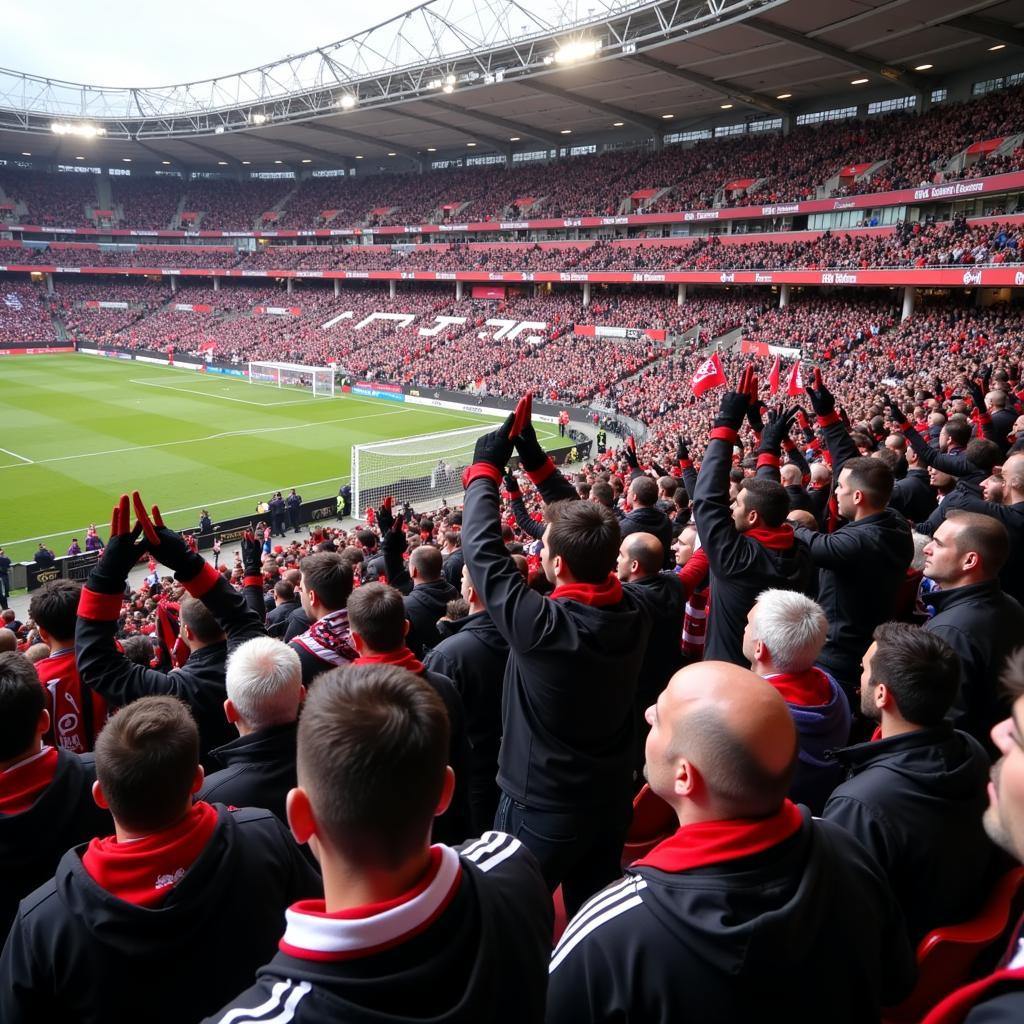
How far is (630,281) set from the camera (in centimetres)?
4869

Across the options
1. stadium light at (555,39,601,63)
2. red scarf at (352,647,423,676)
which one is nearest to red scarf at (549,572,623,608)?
red scarf at (352,647,423,676)

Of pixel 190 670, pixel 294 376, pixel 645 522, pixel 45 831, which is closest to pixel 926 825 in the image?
pixel 45 831

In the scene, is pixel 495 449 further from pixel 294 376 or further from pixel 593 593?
pixel 294 376

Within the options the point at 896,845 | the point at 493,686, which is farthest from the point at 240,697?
the point at 896,845

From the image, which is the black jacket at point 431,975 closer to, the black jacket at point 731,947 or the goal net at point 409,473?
the black jacket at point 731,947

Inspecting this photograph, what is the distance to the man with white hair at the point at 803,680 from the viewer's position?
3338mm

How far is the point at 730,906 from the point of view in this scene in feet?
5.71

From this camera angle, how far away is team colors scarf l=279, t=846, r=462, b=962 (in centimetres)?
147

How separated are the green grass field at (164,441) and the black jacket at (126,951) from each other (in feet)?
75.5

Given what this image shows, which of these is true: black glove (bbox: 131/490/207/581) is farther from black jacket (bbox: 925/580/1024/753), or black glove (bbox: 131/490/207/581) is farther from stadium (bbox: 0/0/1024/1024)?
black jacket (bbox: 925/580/1024/753)

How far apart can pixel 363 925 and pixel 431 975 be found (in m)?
0.17

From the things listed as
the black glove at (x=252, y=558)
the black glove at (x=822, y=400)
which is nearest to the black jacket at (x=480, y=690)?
the black glove at (x=252, y=558)

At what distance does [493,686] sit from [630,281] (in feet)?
157

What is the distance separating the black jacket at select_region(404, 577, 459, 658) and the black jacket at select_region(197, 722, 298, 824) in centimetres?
233
